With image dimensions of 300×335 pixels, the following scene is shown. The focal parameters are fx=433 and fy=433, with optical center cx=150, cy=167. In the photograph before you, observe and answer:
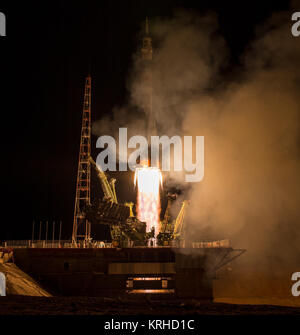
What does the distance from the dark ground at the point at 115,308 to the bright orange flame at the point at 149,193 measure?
32416 millimetres

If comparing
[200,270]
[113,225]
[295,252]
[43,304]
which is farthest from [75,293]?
[295,252]

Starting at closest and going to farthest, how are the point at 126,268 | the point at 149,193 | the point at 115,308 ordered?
1. the point at 115,308
2. the point at 126,268
3. the point at 149,193

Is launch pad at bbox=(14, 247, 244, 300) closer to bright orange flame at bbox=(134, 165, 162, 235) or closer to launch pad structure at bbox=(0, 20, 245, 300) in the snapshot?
launch pad structure at bbox=(0, 20, 245, 300)

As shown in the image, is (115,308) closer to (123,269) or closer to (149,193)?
(123,269)

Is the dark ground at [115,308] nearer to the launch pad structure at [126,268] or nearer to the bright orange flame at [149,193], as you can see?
the launch pad structure at [126,268]

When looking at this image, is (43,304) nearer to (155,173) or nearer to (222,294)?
(222,294)

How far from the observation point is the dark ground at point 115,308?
93.6 ft

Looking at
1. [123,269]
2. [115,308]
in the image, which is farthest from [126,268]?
[115,308]

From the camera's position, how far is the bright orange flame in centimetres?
6625

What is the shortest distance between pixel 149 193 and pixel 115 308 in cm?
3734

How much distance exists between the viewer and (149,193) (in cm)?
6738
